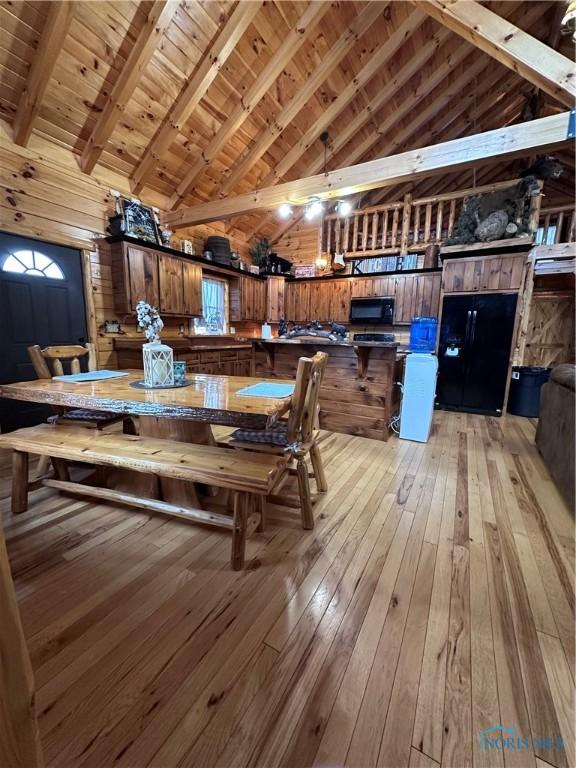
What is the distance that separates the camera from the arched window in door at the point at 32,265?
305 cm

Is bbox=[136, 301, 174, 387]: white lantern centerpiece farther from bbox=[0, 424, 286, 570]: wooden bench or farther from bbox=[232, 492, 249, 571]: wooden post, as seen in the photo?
bbox=[232, 492, 249, 571]: wooden post

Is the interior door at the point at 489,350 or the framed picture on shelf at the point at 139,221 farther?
the interior door at the point at 489,350

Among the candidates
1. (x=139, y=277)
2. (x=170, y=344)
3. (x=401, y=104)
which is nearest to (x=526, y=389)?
(x=401, y=104)

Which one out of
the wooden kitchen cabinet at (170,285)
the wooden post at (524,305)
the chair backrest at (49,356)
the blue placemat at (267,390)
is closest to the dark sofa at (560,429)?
the blue placemat at (267,390)

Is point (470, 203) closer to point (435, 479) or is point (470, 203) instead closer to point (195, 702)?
point (435, 479)

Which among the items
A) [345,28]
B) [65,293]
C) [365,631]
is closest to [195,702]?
[365,631]

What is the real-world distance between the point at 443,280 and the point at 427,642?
472 cm

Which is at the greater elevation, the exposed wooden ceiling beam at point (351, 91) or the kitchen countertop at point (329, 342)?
the exposed wooden ceiling beam at point (351, 91)

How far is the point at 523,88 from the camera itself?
4.71 m

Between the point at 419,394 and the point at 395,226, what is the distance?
416 cm

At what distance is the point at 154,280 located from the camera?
13.1ft

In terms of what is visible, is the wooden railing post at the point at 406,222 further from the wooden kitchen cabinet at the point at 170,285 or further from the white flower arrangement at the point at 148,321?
the white flower arrangement at the point at 148,321

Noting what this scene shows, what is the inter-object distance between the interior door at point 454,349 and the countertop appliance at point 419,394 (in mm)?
1694

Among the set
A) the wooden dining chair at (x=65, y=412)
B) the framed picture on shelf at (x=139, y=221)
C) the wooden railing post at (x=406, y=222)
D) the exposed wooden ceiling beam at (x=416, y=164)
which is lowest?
the wooden dining chair at (x=65, y=412)
